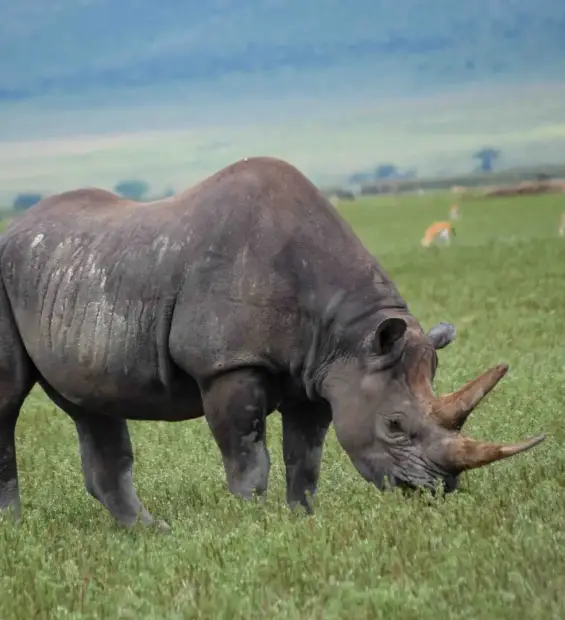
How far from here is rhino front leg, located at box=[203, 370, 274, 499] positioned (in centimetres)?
654

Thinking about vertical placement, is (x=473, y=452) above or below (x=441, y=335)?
below

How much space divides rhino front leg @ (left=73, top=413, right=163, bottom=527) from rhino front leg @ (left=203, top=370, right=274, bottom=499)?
1.16 m

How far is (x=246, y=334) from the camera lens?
649cm

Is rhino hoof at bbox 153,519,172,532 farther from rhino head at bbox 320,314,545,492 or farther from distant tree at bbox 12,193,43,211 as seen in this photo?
distant tree at bbox 12,193,43,211

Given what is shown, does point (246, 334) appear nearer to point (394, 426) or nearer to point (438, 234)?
point (394, 426)

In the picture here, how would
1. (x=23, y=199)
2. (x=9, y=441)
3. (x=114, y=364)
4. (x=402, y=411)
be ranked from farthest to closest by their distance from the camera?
1. (x=23, y=199)
2. (x=9, y=441)
3. (x=114, y=364)
4. (x=402, y=411)

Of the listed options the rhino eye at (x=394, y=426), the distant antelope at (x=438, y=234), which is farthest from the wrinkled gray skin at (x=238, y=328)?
the distant antelope at (x=438, y=234)

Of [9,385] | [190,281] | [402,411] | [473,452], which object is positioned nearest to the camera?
[473,452]

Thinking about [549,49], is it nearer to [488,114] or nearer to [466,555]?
[488,114]

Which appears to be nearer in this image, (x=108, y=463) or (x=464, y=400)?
(x=464, y=400)

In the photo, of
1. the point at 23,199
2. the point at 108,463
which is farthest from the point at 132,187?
the point at 108,463

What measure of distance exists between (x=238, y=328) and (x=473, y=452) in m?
1.25

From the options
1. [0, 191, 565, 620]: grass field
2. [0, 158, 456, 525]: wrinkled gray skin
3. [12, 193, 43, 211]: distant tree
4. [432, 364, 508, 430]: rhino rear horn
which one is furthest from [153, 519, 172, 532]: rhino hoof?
[12, 193, 43, 211]: distant tree

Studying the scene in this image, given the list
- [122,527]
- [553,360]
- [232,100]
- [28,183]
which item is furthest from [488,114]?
[122,527]
